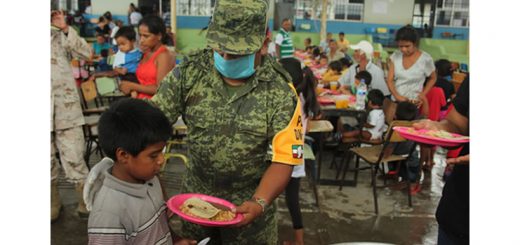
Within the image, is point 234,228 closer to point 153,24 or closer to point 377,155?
point 153,24

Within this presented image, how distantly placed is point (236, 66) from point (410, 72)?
3.54 meters

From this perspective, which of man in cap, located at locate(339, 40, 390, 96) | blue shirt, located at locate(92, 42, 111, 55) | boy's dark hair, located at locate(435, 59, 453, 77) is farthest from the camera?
blue shirt, located at locate(92, 42, 111, 55)

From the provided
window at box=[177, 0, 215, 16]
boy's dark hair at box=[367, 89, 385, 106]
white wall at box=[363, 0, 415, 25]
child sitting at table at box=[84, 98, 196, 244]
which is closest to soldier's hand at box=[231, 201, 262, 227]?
child sitting at table at box=[84, 98, 196, 244]

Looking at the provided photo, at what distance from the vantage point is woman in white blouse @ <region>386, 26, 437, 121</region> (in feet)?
14.9

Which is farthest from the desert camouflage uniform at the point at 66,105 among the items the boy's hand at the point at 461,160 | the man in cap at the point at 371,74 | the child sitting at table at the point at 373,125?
the man in cap at the point at 371,74

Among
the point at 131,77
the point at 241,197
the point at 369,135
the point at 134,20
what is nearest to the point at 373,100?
the point at 369,135

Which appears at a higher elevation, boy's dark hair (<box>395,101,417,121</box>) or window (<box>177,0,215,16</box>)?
window (<box>177,0,215,16</box>)

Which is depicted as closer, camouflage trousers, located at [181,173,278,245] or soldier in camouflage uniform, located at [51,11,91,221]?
camouflage trousers, located at [181,173,278,245]

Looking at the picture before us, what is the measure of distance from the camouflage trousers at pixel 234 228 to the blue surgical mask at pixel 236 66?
450 millimetres

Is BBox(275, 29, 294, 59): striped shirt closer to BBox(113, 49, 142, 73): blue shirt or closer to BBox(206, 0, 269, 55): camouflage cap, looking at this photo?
BBox(113, 49, 142, 73): blue shirt

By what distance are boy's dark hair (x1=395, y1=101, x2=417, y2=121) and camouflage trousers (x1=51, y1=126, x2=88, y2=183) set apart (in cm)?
298

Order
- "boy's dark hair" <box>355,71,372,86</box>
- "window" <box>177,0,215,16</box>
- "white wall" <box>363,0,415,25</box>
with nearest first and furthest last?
"boy's dark hair" <box>355,71,372,86</box>, "window" <box>177,0,215,16</box>, "white wall" <box>363,0,415,25</box>

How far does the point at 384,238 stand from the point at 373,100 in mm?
1545

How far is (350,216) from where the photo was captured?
3.90 meters
